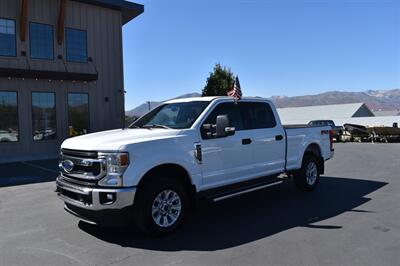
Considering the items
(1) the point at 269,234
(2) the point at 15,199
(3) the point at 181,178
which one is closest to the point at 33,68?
(2) the point at 15,199

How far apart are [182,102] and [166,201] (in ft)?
7.16

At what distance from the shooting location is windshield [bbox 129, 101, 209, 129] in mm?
6574

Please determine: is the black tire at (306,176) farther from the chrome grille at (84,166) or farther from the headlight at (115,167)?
the chrome grille at (84,166)

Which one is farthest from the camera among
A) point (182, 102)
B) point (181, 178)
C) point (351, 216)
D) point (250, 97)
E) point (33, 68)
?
point (33, 68)

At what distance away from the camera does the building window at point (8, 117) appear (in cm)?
1756

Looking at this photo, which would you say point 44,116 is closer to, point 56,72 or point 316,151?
point 56,72

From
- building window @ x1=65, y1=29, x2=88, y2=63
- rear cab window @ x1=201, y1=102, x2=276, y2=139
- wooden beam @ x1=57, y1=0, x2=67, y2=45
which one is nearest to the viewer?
rear cab window @ x1=201, y1=102, x2=276, y2=139

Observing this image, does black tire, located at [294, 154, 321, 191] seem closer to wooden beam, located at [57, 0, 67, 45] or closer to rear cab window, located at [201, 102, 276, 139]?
rear cab window, located at [201, 102, 276, 139]

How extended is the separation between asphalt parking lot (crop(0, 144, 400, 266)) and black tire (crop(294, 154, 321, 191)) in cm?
29

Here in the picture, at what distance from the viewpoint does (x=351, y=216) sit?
659cm

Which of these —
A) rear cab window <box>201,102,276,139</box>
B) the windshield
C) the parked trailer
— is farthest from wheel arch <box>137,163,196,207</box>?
the parked trailer

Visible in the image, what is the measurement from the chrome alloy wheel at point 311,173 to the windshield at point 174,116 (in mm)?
3389

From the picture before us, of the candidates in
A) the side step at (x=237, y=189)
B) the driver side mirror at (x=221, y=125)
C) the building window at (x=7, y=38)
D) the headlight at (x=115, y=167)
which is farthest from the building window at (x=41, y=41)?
the headlight at (x=115, y=167)

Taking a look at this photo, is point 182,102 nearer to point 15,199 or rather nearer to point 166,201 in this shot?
point 166,201
